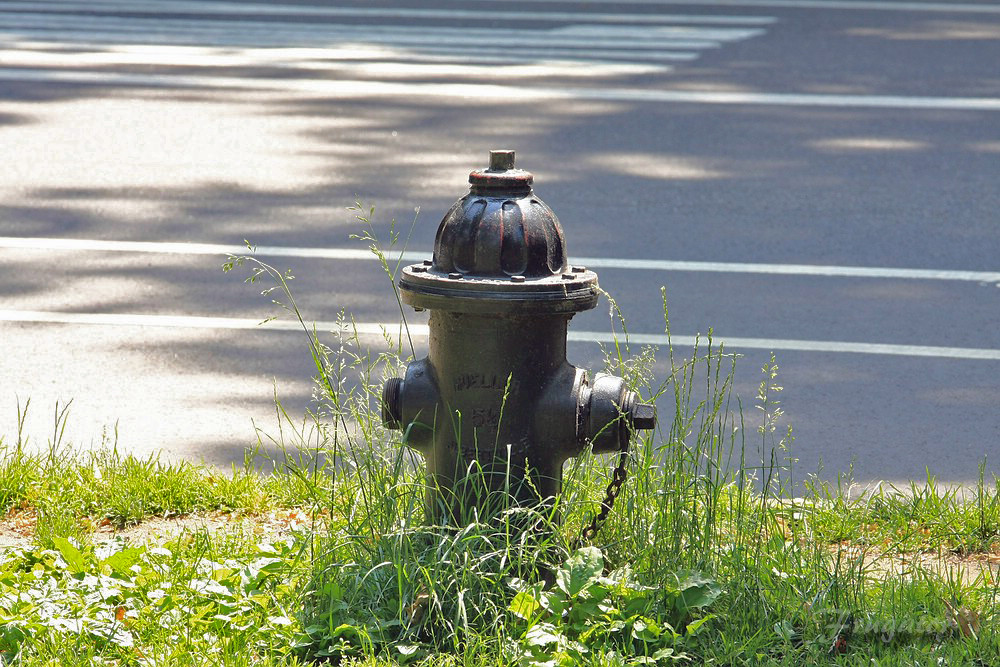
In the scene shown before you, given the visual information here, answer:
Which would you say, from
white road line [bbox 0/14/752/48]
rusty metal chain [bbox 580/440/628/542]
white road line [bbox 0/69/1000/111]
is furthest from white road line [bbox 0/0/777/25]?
rusty metal chain [bbox 580/440/628/542]

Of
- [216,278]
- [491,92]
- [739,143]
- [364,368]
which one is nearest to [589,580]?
[364,368]

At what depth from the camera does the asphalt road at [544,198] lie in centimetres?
510

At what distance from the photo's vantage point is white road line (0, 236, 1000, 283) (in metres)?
6.58

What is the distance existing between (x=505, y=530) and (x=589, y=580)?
9.8 inches

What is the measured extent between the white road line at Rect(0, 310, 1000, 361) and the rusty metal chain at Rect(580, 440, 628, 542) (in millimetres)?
2291

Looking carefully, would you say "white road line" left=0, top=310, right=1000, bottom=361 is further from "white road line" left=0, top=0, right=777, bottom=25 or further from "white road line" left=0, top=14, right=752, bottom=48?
"white road line" left=0, top=0, right=777, bottom=25

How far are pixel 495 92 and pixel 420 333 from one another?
6245mm

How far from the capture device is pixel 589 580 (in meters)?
2.95

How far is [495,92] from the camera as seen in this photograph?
1162 centimetres

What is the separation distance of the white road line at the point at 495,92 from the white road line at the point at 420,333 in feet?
18.7

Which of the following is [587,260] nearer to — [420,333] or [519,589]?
[420,333]

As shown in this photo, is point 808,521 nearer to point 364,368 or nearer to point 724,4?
point 364,368

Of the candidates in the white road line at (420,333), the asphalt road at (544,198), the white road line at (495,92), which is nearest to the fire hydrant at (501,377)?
the asphalt road at (544,198)

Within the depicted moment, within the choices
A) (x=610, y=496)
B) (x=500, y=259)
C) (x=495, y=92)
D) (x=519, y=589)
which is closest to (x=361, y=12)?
(x=495, y=92)
